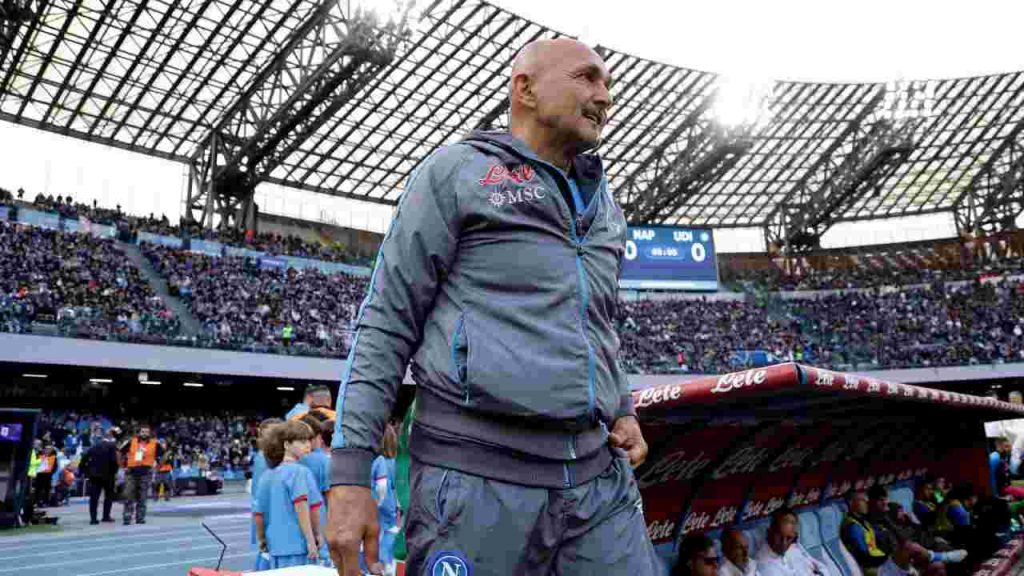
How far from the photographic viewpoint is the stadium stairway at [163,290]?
29.1 m

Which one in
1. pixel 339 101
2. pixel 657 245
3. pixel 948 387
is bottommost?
pixel 948 387

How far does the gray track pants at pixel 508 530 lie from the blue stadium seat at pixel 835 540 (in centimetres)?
567

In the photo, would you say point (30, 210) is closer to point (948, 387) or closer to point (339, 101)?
point (339, 101)

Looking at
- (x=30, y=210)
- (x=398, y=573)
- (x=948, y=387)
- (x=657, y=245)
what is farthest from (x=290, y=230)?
(x=398, y=573)

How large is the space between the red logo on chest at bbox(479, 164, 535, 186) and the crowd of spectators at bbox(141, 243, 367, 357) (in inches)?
1092

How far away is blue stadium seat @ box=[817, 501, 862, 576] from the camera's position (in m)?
6.75

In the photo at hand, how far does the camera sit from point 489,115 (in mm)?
40938

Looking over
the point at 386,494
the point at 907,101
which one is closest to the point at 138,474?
the point at 386,494

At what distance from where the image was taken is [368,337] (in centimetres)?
175

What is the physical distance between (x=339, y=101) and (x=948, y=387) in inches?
1292

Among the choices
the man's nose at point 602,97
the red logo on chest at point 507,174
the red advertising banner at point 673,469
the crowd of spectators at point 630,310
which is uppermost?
the crowd of spectators at point 630,310

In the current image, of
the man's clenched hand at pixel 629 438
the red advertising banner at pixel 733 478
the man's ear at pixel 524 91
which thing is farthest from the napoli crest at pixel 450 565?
the red advertising banner at pixel 733 478

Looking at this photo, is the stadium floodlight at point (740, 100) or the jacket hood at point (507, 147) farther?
the stadium floodlight at point (740, 100)

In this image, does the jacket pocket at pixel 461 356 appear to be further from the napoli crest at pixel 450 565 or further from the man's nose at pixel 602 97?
the man's nose at pixel 602 97
